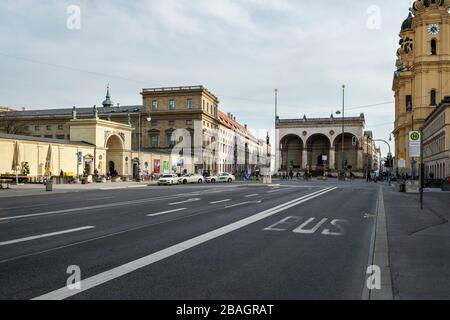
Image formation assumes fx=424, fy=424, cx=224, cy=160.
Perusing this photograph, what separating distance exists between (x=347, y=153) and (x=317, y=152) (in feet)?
25.5

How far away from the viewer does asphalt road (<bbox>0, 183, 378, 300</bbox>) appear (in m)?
5.75

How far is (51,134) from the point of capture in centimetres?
9006

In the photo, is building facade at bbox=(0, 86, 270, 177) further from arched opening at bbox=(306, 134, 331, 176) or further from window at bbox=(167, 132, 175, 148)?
arched opening at bbox=(306, 134, 331, 176)

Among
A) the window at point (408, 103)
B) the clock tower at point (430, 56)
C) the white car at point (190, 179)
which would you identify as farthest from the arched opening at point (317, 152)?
the white car at point (190, 179)

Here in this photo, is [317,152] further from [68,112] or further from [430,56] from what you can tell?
[68,112]

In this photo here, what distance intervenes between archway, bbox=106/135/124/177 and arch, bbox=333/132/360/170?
58624mm

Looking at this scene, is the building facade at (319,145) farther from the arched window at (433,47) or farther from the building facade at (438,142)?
the arched window at (433,47)

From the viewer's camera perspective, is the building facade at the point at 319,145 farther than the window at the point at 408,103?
Yes

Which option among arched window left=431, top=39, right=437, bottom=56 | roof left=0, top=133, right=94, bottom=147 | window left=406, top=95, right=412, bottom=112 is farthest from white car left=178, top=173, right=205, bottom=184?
window left=406, top=95, right=412, bottom=112

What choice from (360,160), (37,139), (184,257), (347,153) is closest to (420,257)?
(184,257)

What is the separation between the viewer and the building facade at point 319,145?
333 ft

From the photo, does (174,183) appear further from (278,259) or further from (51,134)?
(51,134)

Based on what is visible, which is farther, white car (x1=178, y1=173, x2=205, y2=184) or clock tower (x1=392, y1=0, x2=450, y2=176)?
clock tower (x1=392, y1=0, x2=450, y2=176)

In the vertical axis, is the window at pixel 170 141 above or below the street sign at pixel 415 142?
above
